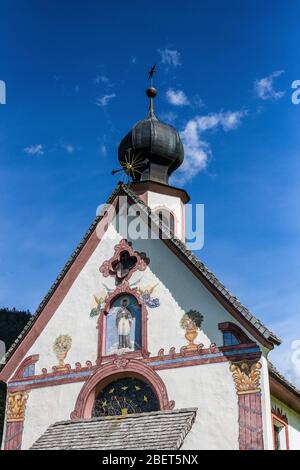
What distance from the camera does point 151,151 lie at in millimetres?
23344

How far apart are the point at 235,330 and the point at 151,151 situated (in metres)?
9.54

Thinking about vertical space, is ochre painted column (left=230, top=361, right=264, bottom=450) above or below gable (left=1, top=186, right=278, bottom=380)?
below

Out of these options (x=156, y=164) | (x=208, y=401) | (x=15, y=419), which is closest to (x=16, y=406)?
(x=15, y=419)

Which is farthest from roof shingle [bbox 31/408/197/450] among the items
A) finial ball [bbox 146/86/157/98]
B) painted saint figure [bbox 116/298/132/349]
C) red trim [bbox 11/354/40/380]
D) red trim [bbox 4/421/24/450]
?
finial ball [bbox 146/86/157/98]

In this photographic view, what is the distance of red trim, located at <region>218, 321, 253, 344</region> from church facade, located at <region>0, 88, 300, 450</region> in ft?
0.09

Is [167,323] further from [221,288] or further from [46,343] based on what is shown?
[46,343]

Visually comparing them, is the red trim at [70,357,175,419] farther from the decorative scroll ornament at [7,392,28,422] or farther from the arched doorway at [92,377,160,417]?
the decorative scroll ornament at [7,392,28,422]

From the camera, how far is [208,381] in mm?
15430

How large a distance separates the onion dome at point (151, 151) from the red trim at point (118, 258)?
5.07 metres

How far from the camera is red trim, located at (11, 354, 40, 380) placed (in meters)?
18.4

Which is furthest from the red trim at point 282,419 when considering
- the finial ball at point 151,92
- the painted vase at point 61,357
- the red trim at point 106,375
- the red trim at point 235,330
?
the finial ball at point 151,92

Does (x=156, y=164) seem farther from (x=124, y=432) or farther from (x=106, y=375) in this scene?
(x=124, y=432)

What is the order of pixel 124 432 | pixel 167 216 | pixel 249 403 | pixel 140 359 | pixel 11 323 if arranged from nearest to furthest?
pixel 249 403 → pixel 124 432 → pixel 140 359 → pixel 167 216 → pixel 11 323

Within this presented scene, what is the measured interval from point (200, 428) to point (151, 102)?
13943 millimetres
